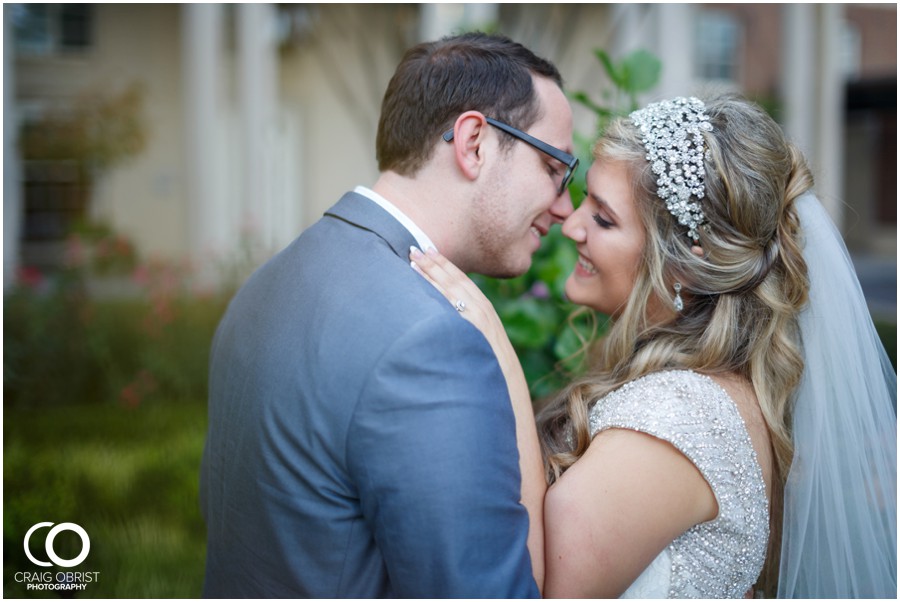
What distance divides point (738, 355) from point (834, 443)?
366 mm

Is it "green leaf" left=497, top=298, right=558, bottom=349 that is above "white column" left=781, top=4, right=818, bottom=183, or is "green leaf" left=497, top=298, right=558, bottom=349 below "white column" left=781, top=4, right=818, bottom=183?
below

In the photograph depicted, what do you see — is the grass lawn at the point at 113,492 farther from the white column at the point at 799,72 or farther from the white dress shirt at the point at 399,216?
the white column at the point at 799,72

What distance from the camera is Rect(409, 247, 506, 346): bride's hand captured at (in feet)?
6.40

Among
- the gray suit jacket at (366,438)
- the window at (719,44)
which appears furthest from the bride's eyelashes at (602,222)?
the window at (719,44)

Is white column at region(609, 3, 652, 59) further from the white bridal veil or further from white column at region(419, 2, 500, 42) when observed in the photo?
the white bridal veil

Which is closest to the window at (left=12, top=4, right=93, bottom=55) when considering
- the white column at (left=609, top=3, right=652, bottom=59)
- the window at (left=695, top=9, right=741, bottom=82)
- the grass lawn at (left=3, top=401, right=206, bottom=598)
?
the white column at (left=609, top=3, right=652, bottom=59)

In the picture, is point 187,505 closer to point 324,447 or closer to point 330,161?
point 324,447

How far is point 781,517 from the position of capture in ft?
7.96

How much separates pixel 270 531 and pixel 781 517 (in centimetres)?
150

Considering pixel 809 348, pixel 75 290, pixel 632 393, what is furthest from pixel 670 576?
pixel 75 290

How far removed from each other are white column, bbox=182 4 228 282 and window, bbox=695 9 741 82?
1269 cm

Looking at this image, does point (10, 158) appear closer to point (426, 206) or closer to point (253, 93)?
point (253, 93)

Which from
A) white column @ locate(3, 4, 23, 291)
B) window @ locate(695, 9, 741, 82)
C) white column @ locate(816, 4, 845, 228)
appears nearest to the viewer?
white column @ locate(3, 4, 23, 291)

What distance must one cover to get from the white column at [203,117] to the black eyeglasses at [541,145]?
932 centimetres
